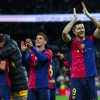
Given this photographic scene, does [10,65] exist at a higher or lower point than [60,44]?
lower

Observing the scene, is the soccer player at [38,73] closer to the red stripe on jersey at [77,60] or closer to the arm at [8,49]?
the arm at [8,49]

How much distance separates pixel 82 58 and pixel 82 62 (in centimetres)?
7

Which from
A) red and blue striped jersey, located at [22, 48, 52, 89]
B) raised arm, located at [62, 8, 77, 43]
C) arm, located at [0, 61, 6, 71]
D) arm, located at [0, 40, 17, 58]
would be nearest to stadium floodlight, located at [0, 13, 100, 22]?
arm, located at [0, 40, 17, 58]

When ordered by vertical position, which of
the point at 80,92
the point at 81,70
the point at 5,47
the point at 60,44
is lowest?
the point at 80,92

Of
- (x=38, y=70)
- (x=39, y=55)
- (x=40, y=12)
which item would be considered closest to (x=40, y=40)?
(x=39, y=55)

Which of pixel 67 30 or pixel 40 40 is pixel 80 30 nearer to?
pixel 67 30

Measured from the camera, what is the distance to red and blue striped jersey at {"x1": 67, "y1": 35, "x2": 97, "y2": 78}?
559 centimetres

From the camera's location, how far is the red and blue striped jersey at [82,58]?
5.59 m

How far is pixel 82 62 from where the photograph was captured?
5629mm

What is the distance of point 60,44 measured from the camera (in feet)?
70.7

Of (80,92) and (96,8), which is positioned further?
(96,8)

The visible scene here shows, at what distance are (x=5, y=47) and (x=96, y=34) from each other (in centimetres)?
177

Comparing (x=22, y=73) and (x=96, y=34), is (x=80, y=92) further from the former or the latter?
(x=22, y=73)

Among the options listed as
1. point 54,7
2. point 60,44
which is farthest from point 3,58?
point 54,7
